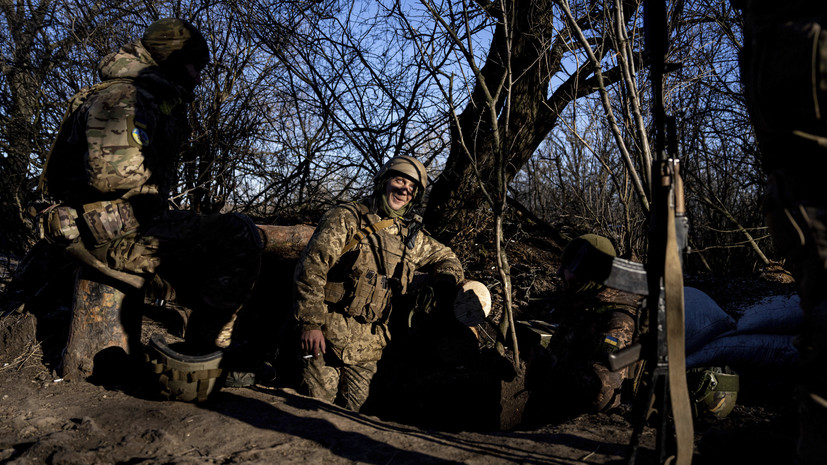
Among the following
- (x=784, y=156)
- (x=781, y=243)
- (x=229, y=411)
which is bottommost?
A: (x=229, y=411)

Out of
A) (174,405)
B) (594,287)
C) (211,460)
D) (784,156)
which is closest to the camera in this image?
(784,156)

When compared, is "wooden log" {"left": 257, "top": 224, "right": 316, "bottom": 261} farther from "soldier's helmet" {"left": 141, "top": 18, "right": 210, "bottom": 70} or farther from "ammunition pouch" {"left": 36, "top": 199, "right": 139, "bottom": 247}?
"soldier's helmet" {"left": 141, "top": 18, "right": 210, "bottom": 70}

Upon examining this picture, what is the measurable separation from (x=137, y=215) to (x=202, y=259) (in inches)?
18.8

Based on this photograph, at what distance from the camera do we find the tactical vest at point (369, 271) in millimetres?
3904

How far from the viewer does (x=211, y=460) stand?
85.4 inches

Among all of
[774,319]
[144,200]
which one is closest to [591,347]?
[774,319]

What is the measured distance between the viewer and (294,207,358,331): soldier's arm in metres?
3.63

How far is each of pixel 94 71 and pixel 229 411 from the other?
4786mm

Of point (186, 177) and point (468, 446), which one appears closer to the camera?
point (468, 446)

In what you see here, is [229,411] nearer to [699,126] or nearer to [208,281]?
[208,281]

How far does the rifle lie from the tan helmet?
2.13 meters

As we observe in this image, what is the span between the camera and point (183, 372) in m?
2.78

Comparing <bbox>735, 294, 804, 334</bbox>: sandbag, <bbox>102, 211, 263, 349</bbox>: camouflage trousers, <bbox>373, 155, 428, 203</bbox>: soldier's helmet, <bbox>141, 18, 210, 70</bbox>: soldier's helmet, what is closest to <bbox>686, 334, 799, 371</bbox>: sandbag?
<bbox>735, 294, 804, 334</bbox>: sandbag


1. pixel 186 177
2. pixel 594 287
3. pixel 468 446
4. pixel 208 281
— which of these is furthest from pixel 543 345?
pixel 186 177
